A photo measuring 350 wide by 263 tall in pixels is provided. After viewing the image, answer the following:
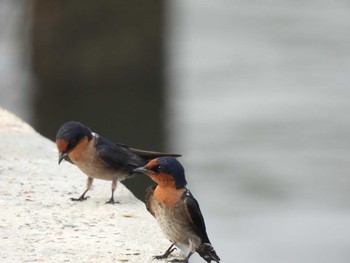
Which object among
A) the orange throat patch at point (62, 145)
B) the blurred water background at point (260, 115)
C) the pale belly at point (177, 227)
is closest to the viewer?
the pale belly at point (177, 227)

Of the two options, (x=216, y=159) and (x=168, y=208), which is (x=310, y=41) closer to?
(x=216, y=159)

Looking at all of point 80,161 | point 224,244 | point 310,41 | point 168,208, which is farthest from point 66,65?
point 310,41

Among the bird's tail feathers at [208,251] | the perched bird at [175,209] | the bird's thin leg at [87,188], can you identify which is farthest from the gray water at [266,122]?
the perched bird at [175,209]

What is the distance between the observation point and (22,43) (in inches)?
529

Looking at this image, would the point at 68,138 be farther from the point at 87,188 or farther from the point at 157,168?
the point at 157,168

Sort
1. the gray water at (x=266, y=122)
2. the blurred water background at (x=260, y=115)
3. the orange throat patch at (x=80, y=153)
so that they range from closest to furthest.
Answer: the orange throat patch at (x=80, y=153)
the blurred water background at (x=260, y=115)
the gray water at (x=266, y=122)

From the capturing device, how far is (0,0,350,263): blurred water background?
38.9 feet

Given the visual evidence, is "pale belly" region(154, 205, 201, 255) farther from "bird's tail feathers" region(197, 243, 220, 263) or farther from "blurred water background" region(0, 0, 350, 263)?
"blurred water background" region(0, 0, 350, 263)

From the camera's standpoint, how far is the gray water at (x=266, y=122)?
12.1 metres

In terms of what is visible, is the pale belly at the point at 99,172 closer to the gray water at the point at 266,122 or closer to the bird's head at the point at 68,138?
the bird's head at the point at 68,138

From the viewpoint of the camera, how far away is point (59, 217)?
Answer: 5.68 metres

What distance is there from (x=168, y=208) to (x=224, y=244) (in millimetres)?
6606

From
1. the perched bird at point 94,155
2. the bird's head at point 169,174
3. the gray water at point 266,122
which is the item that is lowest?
the gray water at point 266,122

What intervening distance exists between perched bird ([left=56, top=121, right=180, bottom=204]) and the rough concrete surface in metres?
0.13
